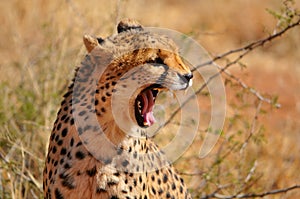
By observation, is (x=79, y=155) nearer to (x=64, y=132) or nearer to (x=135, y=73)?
(x=64, y=132)

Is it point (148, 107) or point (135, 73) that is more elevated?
point (135, 73)

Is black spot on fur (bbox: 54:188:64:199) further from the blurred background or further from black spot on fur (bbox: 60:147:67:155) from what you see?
the blurred background

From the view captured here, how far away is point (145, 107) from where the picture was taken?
3.33 m

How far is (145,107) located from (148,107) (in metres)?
0.01

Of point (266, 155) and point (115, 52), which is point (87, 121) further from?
point (266, 155)

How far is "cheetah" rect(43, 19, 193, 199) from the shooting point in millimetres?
3311

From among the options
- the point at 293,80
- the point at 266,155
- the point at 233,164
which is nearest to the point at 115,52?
the point at 233,164

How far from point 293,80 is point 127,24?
6.25 m

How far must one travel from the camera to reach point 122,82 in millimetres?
3307

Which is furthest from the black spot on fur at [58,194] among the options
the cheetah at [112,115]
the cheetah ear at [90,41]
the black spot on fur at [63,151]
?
the cheetah ear at [90,41]

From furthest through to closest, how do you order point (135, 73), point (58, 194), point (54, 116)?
1. point (54, 116)
2. point (58, 194)
3. point (135, 73)

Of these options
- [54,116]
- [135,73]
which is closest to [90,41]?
[135,73]

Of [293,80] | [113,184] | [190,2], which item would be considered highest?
[190,2]

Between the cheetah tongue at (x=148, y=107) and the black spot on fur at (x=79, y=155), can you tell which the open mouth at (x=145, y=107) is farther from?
the black spot on fur at (x=79, y=155)
